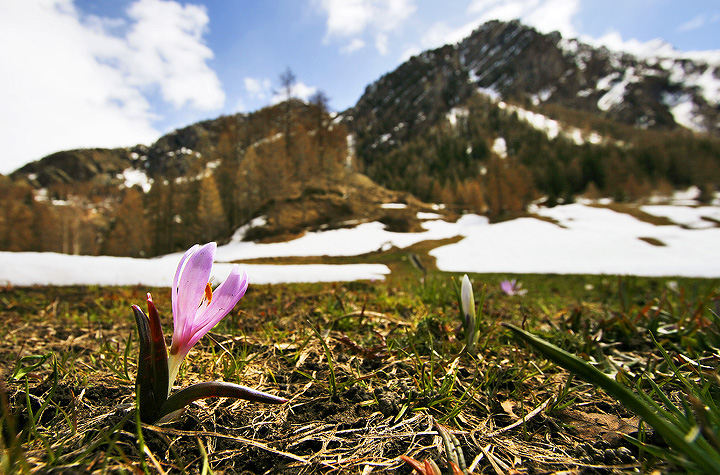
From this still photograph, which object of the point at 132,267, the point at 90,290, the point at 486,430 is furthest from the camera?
the point at 132,267

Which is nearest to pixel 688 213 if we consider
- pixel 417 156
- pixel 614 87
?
pixel 417 156

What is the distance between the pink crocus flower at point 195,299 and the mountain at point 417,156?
70.4 feet

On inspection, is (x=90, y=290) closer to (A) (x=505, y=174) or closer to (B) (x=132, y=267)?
(B) (x=132, y=267)

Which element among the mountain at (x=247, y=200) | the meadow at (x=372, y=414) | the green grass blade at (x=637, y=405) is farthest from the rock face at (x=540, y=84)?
the green grass blade at (x=637, y=405)

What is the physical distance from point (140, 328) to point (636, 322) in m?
2.38

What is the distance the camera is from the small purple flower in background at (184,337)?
686 millimetres

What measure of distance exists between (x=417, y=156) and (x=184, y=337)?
64.4m

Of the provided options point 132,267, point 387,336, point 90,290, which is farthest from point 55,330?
point 132,267

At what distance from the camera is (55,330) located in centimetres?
191

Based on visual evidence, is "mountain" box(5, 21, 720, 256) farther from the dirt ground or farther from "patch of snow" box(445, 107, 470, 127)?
the dirt ground

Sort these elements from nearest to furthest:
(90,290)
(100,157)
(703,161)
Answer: (90,290)
(703,161)
(100,157)

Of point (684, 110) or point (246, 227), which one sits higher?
point (684, 110)

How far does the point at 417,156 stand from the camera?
203ft

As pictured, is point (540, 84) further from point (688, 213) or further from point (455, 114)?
point (688, 213)
